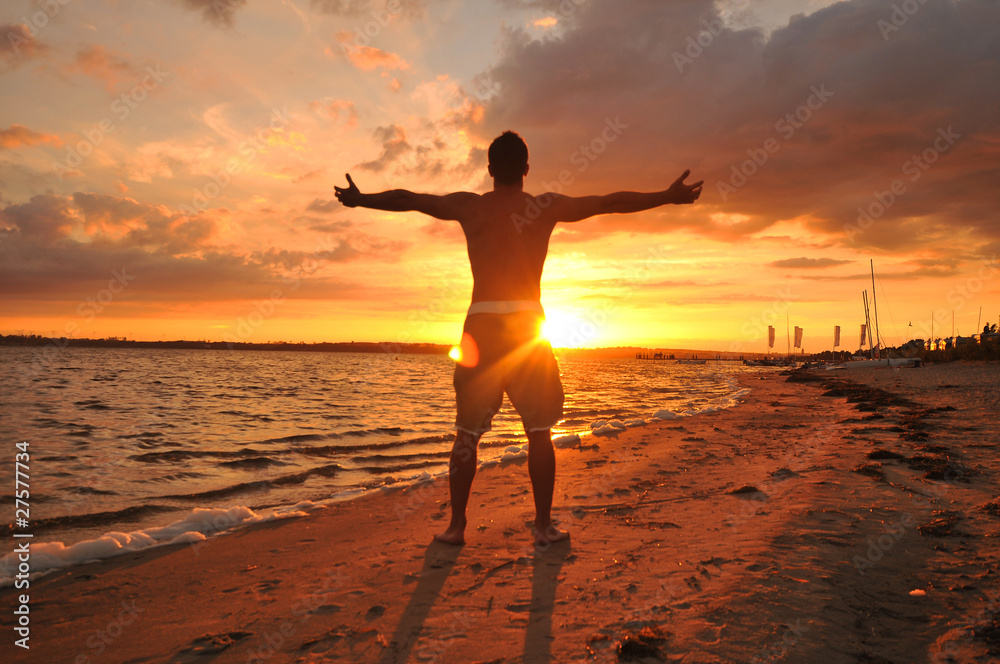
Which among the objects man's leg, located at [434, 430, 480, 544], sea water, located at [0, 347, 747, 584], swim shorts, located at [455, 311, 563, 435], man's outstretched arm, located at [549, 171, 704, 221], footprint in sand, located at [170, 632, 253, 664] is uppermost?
man's outstretched arm, located at [549, 171, 704, 221]

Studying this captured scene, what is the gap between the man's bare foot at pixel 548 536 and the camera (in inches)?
135

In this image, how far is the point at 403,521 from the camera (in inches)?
178

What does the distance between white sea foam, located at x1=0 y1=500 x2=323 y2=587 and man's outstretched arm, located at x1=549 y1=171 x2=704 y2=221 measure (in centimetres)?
386

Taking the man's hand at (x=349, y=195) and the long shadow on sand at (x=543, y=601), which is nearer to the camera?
the long shadow on sand at (x=543, y=601)

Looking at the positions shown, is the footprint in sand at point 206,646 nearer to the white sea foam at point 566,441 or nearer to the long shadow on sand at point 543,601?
the long shadow on sand at point 543,601

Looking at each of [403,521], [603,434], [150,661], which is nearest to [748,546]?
[403,521]

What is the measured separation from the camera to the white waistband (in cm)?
346

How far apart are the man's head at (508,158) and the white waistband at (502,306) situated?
0.87m

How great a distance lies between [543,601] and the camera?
2566 mm

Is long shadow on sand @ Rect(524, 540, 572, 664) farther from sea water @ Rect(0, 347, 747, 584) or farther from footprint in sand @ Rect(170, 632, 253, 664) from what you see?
sea water @ Rect(0, 347, 747, 584)

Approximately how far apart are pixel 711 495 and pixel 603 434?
516cm

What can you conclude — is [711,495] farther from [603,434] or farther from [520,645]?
[603,434]

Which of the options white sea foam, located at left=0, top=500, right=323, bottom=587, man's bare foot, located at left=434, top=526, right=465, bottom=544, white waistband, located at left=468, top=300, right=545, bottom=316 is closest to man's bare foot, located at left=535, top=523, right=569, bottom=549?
man's bare foot, located at left=434, top=526, right=465, bottom=544

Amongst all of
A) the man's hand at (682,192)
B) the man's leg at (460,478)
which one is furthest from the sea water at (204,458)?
the man's hand at (682,192)
